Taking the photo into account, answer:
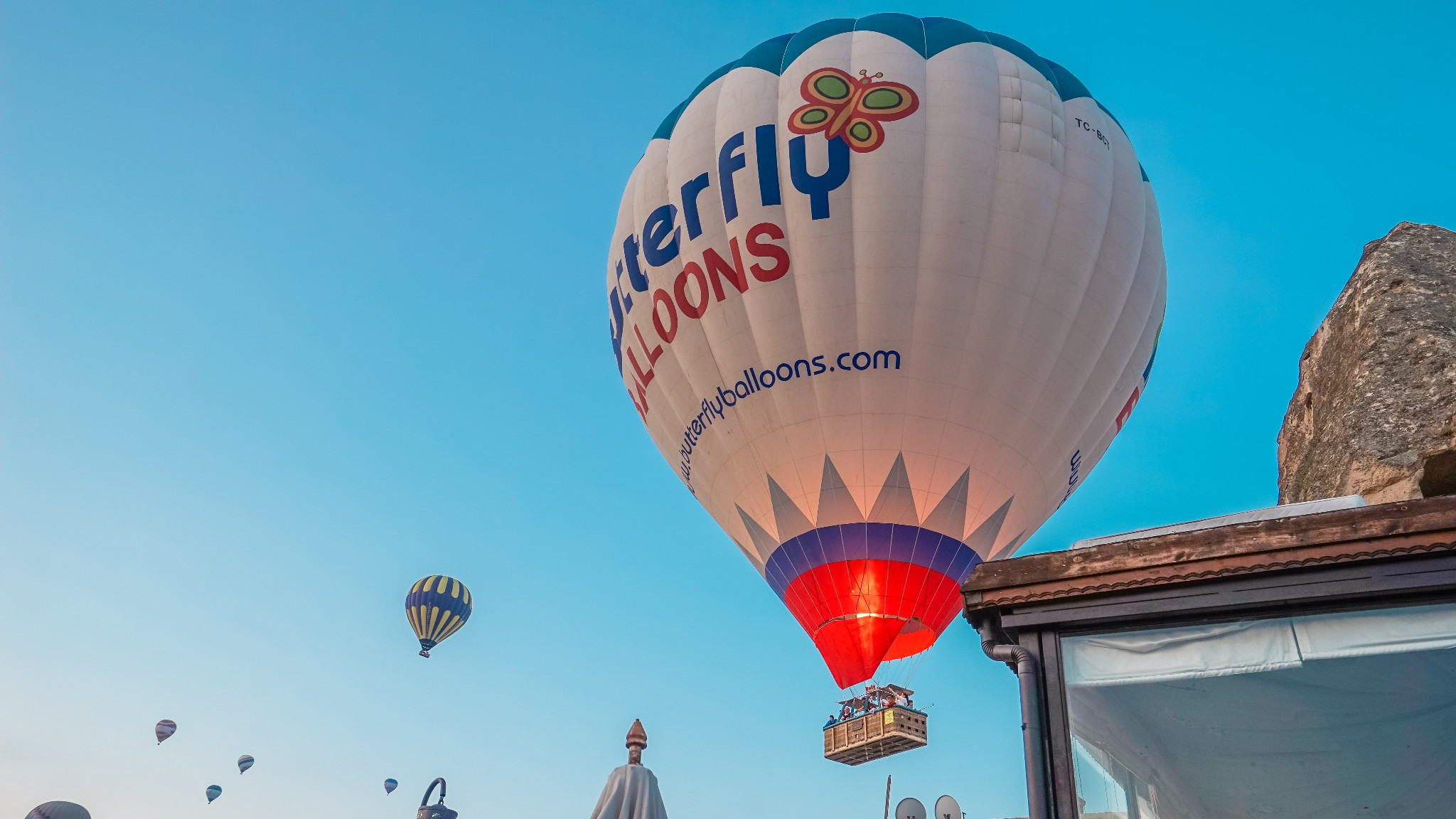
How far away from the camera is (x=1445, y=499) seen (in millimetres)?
5105

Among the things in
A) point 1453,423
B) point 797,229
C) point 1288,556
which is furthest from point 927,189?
point 1288,556

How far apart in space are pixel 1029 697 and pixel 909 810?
12.8ft

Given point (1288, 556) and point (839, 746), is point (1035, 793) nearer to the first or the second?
point (1288, 556)

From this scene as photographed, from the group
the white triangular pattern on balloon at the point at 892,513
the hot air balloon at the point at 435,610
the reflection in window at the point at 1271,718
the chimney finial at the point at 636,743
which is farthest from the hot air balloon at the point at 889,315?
the hot air balloon at the point at 435,610

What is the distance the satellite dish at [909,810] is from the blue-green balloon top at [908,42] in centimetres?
1560

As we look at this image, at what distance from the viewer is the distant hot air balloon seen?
74.1 ft

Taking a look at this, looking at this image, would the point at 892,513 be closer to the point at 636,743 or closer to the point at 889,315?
A: the point at 889,315

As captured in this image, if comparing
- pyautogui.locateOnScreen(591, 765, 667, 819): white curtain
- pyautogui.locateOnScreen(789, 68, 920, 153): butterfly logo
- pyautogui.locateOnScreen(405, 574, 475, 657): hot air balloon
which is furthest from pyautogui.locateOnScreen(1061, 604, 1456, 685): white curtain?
pyautogui.locateOnScreen(405, 574, 475, 657): hot air balloon

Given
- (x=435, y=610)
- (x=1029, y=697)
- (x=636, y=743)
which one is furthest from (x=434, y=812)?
(x=435, y=610)

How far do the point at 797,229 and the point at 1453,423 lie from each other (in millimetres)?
13379

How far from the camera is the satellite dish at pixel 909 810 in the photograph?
8891 mm

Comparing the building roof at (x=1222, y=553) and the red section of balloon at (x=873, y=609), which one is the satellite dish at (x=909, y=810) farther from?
the red section of balloon at (x=873, y=609)

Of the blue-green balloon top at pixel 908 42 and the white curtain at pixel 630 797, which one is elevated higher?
the blue-green balloon top at pixel 908 42

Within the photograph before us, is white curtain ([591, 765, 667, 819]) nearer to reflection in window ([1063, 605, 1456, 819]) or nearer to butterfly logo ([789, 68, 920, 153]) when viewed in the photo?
reflection in window ([1063, 605, 1456, 819])
